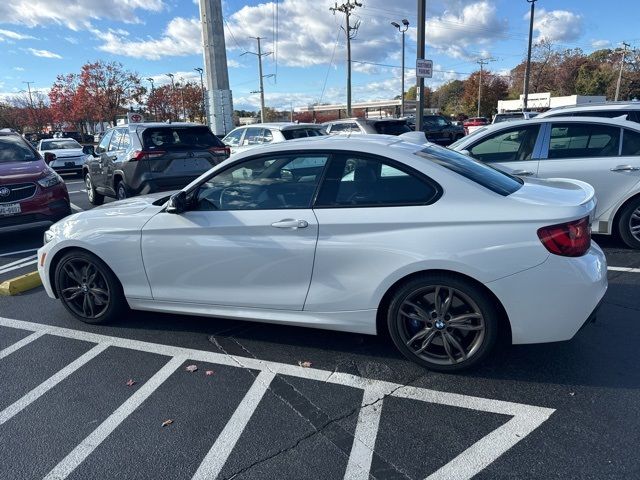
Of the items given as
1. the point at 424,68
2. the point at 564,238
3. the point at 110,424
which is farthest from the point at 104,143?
the point at 564,238

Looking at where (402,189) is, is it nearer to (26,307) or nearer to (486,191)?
(486,191)

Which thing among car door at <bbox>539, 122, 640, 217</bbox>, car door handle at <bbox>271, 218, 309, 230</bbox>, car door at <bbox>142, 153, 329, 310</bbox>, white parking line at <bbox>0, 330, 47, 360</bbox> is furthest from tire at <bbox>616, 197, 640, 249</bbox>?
white parking line at <bbox>0, 330, 47, 360</bbox>

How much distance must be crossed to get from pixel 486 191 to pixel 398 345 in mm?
1177

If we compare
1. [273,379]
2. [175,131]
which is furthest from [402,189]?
[175,131]

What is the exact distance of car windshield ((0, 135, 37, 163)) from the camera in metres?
7.63

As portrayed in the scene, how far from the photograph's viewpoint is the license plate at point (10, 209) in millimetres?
6730

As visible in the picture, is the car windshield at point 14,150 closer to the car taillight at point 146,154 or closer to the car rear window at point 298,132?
the car taillight at point 146,154

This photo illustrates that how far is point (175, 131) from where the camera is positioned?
8.88 metres

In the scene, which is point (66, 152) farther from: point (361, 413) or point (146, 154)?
point (361, 413)

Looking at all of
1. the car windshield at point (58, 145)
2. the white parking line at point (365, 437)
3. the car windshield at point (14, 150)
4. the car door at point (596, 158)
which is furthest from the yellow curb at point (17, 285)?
the car windshield at point (58, 145)

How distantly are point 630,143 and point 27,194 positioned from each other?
8.14 m

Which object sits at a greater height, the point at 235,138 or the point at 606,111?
the point at 606,111

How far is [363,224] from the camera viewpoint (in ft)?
10.3

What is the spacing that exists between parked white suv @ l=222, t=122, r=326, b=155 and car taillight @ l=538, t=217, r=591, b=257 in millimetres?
7248
